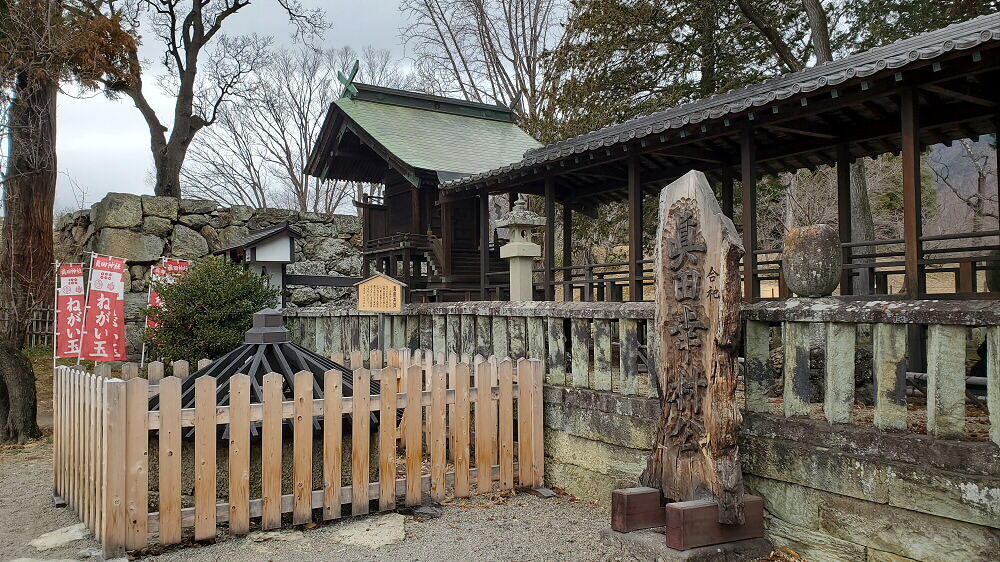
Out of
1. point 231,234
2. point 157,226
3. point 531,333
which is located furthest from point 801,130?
point 157,226

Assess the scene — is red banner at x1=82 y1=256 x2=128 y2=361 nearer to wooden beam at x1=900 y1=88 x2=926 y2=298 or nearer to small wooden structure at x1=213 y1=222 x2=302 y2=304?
small wooden structure at x1=213 y1=222 x2=302 y2=304

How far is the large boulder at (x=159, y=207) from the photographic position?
13961 millimetres

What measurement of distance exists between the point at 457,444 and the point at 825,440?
9.28 feet

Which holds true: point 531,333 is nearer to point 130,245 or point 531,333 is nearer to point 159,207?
point 130,245

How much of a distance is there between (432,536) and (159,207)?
1229 centimetres

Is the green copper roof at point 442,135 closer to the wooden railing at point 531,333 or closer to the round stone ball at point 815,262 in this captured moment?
the wooden railing at point 531,333

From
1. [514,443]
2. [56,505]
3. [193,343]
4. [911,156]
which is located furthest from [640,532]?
[193,343]

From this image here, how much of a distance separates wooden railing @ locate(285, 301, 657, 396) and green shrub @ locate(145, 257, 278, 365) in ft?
4.71

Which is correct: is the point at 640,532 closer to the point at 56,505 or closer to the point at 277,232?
the point at 56,505

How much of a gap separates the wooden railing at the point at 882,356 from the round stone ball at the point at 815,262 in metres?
0.24

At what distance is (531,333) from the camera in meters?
6.36

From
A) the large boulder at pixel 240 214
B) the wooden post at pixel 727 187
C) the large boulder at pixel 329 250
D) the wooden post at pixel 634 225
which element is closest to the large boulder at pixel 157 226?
the large boulder at pixel 240 214

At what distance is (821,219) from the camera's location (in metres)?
19.2

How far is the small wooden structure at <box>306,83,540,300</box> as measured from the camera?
506 inches
